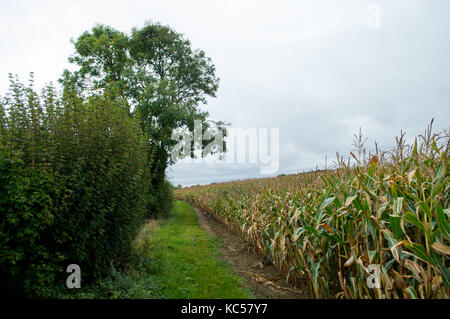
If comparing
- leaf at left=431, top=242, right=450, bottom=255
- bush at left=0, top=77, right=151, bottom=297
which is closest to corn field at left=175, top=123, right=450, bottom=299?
leaf at left=431, top=242, right=450, bottom=255

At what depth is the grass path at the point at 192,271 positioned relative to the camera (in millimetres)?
4699

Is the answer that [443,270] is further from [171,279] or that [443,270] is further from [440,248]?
[171,279]

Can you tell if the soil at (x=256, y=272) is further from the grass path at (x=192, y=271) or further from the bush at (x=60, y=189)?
the bush at (x=60, y=189)

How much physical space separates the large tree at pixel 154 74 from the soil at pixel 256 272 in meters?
7.23

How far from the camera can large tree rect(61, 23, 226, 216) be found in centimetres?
1433

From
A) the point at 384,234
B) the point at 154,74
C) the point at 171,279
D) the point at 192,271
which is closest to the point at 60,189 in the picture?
the point at 171,279

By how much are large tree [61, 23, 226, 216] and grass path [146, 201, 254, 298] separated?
264 inches

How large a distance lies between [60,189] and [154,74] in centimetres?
1726

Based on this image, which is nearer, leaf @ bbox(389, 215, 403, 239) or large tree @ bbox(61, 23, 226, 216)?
leaf @ bbox(389, 215, 403, 239)

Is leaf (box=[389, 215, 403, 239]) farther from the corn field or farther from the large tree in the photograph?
the large tree

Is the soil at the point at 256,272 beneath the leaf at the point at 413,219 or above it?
beneath

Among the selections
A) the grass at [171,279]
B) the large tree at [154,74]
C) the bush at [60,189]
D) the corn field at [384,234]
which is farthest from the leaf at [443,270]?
the large tree at [154,74]

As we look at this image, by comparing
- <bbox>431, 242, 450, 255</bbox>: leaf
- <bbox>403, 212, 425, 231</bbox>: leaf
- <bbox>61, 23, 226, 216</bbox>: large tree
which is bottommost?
<bbox>431, 242, 450, 255</bbox>: leaf

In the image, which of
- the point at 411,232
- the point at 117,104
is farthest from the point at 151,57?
the point at 411,232
